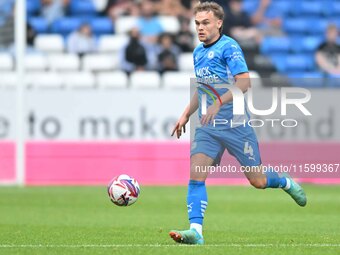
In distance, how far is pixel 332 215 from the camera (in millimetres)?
14203

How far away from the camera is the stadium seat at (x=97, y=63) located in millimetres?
22547

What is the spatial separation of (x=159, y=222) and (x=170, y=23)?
11.4 m

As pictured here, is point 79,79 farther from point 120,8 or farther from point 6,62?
point 120,8

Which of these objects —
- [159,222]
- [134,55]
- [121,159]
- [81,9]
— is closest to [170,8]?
[81,9]

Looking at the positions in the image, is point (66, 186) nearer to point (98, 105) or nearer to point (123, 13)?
point (98, 105)

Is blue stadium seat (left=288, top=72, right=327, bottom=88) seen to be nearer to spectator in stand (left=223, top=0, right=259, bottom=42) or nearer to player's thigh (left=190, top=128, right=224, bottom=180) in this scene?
spectator in stand (left=223, top=0, right=259, bottom=42)

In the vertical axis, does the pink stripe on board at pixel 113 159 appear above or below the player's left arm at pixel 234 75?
below

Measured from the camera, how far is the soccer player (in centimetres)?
989

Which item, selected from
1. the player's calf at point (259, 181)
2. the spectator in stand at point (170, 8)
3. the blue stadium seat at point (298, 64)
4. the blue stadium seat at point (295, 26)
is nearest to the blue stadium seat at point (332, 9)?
the blue stadium seat at point (295, 26)

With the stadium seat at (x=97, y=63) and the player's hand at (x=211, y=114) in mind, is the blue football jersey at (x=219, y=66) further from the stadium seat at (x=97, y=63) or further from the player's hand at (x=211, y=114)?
the stadium seat at (x=97, y=63)

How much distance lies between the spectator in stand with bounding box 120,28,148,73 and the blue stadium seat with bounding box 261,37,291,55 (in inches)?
120

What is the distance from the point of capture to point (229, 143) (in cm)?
1016

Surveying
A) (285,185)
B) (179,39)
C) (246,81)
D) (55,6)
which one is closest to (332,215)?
(285,185)

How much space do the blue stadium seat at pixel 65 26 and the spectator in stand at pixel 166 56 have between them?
7.12 ft
